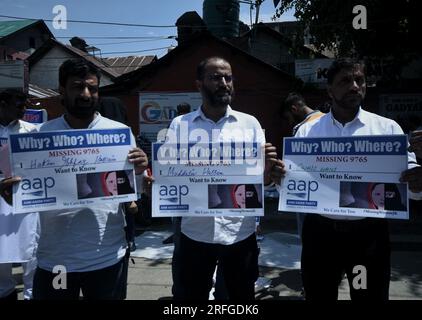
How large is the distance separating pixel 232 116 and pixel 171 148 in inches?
17.7

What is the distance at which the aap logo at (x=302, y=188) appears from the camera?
2592mm

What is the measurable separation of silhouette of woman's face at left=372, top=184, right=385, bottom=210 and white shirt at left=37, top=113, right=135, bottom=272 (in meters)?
1.55

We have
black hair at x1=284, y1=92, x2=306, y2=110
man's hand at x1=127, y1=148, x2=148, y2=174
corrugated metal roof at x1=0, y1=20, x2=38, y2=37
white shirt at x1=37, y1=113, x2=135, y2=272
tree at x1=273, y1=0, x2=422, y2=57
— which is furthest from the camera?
corrugated metal roof at x1=0, y1=20, x2=38, y2=37

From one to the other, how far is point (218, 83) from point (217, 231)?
3.04ft

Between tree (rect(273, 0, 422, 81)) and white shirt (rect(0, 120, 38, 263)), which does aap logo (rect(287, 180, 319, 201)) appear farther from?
tree (rect(273, 0, 422, 81))

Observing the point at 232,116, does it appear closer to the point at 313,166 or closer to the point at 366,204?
the point at 313,166

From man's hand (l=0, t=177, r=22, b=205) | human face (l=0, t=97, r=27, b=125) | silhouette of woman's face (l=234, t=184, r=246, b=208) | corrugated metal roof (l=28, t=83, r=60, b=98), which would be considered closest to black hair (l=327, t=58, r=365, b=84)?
silhouette of woman's face (l=234, t=184, r=246, b=208)

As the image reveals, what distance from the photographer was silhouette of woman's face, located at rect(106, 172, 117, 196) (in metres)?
2.38

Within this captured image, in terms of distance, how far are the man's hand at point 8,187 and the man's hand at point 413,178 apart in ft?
7.38

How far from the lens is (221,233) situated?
2.49m

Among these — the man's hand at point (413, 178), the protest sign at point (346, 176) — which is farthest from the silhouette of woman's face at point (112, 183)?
the man's hand at point (413, 178)

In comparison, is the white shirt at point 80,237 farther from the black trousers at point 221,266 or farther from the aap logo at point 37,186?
the black trousers at point 221,266

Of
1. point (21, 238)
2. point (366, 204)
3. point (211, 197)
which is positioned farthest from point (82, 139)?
point (366, 204)

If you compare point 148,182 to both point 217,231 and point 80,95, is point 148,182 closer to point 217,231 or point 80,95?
point 217,231
